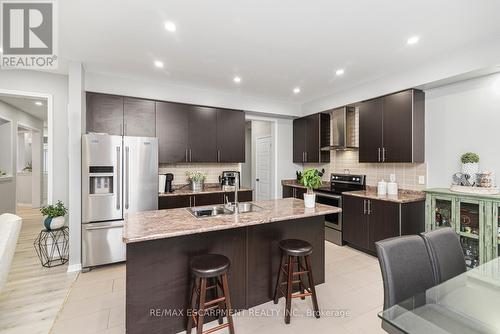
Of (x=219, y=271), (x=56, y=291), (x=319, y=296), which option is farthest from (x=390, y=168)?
(x=56, y=291)

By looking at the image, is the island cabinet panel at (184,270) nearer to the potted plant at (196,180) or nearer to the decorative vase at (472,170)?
the potted plant at (196,180)

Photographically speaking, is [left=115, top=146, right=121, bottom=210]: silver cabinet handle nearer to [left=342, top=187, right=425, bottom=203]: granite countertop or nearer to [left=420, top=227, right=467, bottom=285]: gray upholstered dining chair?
[left=420, top=227, right=467, bottom=285]: gray upholstered dining chair

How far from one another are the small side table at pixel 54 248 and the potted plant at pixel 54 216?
11cm

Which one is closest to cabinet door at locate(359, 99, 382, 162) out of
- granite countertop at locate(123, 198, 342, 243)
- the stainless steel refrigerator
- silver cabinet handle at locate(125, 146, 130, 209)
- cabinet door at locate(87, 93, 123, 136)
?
granite countertop at locate(123, 198, 342, 243)

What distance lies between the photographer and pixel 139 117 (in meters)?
3.70

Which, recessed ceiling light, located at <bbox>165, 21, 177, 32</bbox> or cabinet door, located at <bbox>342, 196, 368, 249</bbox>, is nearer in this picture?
recessed ceiling light, located at <bbox>165, 21, 177, 32</bbox>

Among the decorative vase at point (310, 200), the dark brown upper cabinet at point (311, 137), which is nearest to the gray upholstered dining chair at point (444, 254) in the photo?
the decorative vase at point (310, 200)

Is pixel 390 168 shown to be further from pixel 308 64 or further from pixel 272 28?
pixel 272 28

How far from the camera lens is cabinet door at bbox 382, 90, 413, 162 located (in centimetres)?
338

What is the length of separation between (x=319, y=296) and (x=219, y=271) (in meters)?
1.36

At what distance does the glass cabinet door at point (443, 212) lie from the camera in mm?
3033

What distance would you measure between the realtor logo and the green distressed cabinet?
4.65 m

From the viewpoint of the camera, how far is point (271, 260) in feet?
7.96

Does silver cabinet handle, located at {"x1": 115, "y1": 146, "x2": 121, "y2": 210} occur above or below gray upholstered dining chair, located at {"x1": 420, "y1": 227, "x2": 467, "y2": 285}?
above
